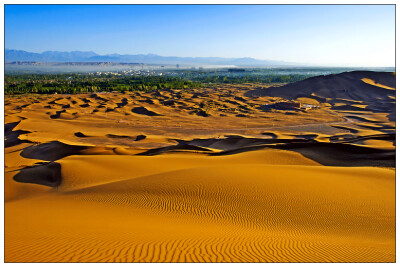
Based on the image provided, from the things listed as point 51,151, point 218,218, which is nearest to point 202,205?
point 218,218

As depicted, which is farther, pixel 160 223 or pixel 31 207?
pixel 31 207

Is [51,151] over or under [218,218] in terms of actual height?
under

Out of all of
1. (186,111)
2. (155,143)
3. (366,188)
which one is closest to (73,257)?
(366,188)

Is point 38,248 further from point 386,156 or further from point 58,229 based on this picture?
point 386,156

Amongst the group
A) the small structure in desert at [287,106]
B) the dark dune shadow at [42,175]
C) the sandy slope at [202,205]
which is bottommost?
the dark dune shadow at [42,175]

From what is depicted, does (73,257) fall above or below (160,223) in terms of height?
above

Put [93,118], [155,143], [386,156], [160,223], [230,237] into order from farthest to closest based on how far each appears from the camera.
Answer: [93,118]
[155,143]
[386,156]
[160,223]
[230,237]

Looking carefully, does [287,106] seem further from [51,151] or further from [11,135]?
[11,135]

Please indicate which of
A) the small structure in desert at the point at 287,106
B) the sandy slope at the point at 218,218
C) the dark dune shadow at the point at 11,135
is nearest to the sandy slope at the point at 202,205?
the sandy slope at the point at 218,218

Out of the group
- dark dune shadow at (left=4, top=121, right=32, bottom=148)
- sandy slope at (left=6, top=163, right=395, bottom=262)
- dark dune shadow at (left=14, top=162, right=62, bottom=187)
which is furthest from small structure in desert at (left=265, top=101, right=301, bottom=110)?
dark dune shadow at (left=14, top=162, right=62, bottom=187)

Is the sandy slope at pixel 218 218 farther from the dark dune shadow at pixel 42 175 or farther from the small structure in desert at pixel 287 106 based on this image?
the small structure in desert at pixel 287 106

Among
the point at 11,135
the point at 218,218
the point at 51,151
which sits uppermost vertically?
the point at 218,218
